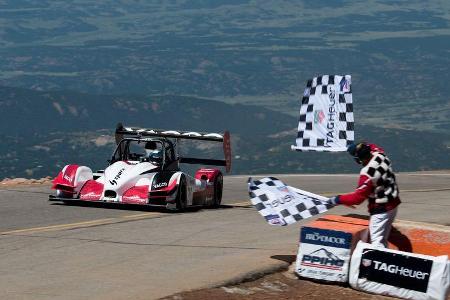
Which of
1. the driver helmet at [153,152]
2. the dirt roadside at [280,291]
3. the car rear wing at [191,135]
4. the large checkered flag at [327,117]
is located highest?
the large checkered flag at [327,117]

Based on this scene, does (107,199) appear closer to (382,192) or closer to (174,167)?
(174,167)

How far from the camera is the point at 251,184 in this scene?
44.0 ft

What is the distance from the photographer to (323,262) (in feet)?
40.7

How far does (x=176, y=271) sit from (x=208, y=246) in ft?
8.18

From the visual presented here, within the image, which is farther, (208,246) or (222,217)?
(222,217)

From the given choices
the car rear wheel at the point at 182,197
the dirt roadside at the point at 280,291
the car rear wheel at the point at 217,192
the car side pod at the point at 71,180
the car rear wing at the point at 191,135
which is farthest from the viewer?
the car rear wheel at the point at 217,192

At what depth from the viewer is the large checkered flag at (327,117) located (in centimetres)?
2077

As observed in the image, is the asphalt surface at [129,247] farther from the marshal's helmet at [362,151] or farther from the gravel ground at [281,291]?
the marshal's helmet at [362,151]

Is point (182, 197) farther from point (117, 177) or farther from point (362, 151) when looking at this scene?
point (362, 151)

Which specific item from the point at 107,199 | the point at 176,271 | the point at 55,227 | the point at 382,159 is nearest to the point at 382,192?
the point at 382,159

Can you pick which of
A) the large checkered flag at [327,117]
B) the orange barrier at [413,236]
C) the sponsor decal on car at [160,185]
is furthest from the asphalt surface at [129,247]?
the large checkered flag at [327,117]

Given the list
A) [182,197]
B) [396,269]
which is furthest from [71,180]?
[396,269]

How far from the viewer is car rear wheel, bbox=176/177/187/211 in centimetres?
2020

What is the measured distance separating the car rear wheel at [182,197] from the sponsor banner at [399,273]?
8.27 metres
